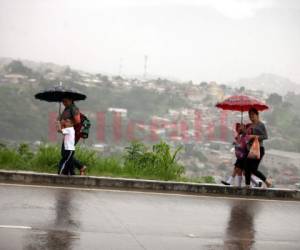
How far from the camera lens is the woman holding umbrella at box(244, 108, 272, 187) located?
11.6 metres

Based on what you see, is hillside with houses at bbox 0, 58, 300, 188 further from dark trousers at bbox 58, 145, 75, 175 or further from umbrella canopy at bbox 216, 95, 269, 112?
umbrella canopy at bbox 216, 95, 269, 112

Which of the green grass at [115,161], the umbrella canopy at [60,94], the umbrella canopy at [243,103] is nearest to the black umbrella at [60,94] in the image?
the umbrella canopy at [60,94]

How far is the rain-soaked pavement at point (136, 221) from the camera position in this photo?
6.49m

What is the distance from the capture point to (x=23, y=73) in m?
63.7

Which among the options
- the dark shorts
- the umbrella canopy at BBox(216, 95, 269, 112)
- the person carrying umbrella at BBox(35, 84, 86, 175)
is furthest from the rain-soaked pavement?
the umbrella canopy at BBox(216, 95, 269, 112)

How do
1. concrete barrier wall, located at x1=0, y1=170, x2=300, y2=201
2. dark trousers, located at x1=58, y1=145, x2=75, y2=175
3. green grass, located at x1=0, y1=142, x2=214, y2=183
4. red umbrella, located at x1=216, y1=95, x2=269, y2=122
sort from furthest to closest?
red umbrella, located at x1=216, y1=95, x2=269, y2=122 < green grass, located at x1=0, y1=142, x2=214, y2=183 < dark trousers, located at x1=58, y1=145, x2=75, y2=175 < concrete barrier wall, located at x1=0, y1=170, x2=300, y2=201

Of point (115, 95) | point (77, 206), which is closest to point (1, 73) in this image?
point (115, 95)

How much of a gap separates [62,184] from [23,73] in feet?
180


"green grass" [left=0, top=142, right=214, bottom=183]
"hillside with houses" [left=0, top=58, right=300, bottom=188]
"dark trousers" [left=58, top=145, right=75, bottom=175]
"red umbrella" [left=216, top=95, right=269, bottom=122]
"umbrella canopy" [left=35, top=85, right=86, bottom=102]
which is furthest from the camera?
"hillside with houses" [left=0, top=58, right=300, bottom=188]

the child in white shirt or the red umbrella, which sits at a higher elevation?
the red umbrella

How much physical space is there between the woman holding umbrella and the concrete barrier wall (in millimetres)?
376

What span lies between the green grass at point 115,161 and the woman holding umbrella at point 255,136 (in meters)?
1.45

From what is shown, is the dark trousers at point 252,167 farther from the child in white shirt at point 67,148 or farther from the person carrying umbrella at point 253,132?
the child in white shirt at point 67,148

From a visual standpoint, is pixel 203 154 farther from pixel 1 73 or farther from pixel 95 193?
pixel 1 73
